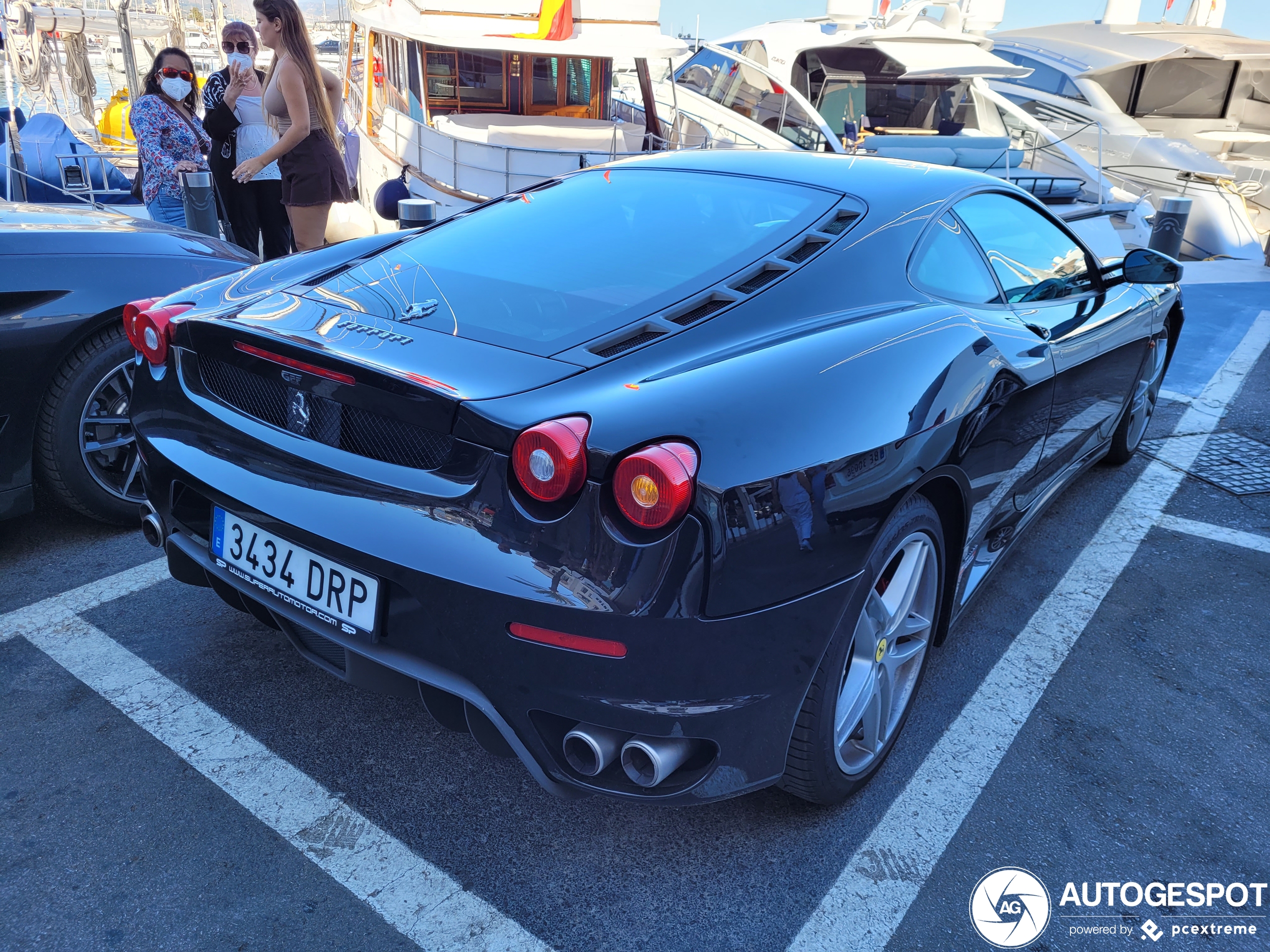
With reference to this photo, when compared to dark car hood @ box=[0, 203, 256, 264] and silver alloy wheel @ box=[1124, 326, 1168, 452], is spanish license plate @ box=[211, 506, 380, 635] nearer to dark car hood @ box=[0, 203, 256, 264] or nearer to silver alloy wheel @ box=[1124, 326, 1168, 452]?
dark car hood @ box=[0, 203, 256, 264]

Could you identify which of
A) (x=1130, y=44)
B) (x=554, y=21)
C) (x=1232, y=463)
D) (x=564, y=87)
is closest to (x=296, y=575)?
(x=1232, y=463)

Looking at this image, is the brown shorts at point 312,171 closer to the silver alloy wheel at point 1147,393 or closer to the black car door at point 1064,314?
the black car door at point 1064,314

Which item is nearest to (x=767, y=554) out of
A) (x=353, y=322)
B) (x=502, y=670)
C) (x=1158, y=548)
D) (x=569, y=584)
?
(x=569, y=584)

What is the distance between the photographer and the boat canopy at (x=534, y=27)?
9117 millimetres

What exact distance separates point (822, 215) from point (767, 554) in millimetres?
1119

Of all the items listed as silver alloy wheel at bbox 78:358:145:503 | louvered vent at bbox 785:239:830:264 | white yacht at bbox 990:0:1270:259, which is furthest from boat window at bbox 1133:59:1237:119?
silver alloy wheel at bbox 78:358:145:503

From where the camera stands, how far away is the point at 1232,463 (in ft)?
14.9

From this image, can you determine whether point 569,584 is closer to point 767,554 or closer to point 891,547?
point 767,554

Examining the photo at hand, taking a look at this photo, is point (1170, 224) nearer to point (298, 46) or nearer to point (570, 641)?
point (298, 46)

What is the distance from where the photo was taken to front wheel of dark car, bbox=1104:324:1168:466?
3986mm

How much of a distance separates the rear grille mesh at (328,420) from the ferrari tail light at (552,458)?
0.55 ft

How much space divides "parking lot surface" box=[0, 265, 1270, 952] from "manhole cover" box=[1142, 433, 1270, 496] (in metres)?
1.42

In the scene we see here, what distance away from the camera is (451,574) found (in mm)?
1669

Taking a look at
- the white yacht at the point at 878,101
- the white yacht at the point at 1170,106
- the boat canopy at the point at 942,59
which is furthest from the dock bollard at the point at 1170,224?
the white yacht at the point at 1170,106
